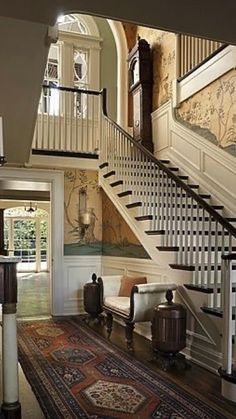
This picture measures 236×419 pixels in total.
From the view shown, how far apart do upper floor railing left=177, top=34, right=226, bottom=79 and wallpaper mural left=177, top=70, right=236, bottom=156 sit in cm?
47

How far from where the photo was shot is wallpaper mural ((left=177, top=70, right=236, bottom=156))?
17.0 feet

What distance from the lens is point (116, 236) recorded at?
6.57 metres

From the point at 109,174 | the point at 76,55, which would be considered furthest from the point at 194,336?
the point at 76,55

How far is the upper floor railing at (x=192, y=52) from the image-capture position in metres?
5.78

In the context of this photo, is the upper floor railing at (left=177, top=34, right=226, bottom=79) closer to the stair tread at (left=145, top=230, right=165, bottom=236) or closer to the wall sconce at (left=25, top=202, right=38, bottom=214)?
the stair tread at (left=145, top=230, right=165, bottom=236)

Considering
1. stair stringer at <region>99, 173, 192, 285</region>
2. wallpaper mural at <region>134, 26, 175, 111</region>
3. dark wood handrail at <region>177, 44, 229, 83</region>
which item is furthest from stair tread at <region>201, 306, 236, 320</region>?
wallpaper mural at <region>134, 26, 175, 111</region>

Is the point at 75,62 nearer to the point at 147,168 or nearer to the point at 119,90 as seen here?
the point at 119,90

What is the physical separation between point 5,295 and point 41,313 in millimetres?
4484

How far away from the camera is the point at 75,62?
27.0 feet

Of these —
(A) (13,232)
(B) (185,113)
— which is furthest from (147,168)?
(A) (13,232)

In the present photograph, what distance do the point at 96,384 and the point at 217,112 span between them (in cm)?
375

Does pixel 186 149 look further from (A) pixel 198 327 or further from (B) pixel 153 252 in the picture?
(A) pixel 198 327

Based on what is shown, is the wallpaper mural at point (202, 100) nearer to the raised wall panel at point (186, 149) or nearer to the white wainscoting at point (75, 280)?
the raised wall panel at point (186, 149)

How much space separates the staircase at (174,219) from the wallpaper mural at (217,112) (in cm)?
75
